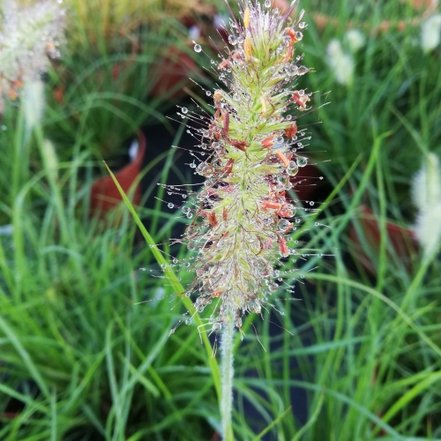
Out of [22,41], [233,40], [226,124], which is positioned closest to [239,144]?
[226,124]

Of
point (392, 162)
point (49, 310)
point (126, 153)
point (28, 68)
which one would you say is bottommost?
point (49, 310)

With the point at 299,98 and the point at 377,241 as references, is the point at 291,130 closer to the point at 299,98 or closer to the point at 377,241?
the point at 299,98

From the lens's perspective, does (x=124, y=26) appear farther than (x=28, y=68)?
Yes

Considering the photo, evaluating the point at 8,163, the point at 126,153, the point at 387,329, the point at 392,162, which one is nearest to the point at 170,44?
the point at 126,153

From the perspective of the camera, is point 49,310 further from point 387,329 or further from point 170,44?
point 170,44

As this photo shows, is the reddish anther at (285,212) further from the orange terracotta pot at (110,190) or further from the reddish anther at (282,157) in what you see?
the orange terracotta pot at (110,190)

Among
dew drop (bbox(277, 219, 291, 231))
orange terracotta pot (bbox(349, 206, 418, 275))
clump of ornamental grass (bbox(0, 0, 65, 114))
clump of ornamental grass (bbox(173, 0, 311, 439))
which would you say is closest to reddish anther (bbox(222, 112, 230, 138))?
clump of ornamental grass (bbox(173, 0, 311, 439))

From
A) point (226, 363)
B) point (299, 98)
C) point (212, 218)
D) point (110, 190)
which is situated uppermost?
point (110, 190)
